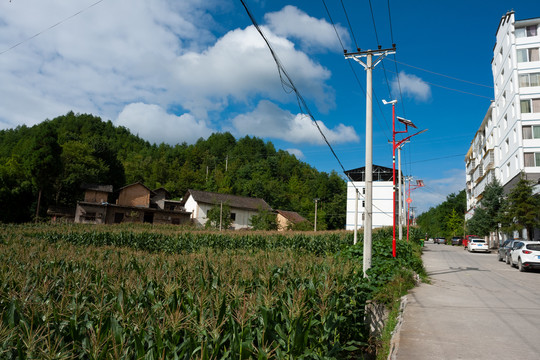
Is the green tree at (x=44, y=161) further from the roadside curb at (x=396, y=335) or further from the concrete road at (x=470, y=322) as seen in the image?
the concrete road at (x=470, y=322)

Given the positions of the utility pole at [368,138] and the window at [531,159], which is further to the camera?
the window at [531,159]

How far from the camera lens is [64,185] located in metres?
55.8

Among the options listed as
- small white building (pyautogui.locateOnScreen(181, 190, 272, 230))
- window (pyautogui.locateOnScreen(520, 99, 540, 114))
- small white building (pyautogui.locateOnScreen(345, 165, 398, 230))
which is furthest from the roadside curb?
small white building (pyautogui.locateOnScreen(345, 165, 398, 230))

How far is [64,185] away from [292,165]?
5554 centimetres

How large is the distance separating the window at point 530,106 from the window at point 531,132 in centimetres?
164

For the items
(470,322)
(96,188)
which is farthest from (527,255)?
(96,188)

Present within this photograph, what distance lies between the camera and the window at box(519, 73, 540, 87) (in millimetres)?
34875

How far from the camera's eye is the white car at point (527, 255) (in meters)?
17.8

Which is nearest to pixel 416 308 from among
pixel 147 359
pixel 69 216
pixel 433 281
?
pixel 433 281

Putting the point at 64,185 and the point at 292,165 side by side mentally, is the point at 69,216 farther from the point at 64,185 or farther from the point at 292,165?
the point at 292,165

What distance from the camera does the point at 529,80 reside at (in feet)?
115

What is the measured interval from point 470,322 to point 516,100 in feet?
118

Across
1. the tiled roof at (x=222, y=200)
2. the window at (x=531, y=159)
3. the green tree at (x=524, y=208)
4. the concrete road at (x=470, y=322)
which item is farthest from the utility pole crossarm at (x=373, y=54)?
Answer: the tiled roof at (x=222, y=200)

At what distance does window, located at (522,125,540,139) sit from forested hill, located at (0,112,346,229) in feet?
127
